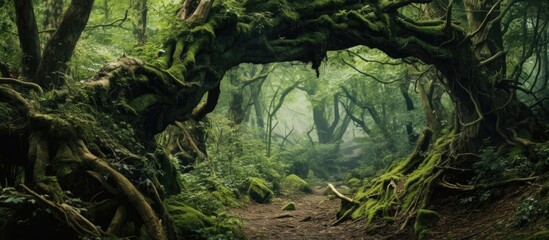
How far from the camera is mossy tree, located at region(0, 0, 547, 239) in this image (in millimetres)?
4676

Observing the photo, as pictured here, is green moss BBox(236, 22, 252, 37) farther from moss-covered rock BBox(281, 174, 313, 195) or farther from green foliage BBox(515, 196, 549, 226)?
moss-covered rock BBox(281, 174, 313, 195)

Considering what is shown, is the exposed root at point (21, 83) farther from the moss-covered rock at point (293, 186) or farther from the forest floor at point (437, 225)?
the moss-covered rock at point (293, 186)

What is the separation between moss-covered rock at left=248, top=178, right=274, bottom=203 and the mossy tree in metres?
4.89

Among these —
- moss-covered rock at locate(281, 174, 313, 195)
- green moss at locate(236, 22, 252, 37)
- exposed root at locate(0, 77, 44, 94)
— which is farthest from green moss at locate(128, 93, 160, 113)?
moss-covered rock at locate(281, 174, 313, 195)

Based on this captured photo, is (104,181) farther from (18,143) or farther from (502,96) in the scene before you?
(502,96)

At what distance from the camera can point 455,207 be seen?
377 inches

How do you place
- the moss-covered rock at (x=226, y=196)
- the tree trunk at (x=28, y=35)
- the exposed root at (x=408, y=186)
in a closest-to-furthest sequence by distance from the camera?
the tree trunk at (x=28, y=35)
the exposed root at (x=408, y=186)
the moss-covered rock at (x=226, y=196)

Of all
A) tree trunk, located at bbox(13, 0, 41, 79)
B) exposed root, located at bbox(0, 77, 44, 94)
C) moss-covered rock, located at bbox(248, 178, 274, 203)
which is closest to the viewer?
exposed root, located at bbox(0, 77, 44, 94)

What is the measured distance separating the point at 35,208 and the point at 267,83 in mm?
31206

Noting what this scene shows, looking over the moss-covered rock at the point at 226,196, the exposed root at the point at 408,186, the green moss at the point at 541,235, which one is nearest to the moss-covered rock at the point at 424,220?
the exposed root at the point at 408,186

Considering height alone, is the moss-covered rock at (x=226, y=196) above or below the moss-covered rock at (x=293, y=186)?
above

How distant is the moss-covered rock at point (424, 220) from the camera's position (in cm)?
891

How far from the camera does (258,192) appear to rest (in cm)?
1683

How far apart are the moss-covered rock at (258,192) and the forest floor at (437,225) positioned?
8.28 feet
